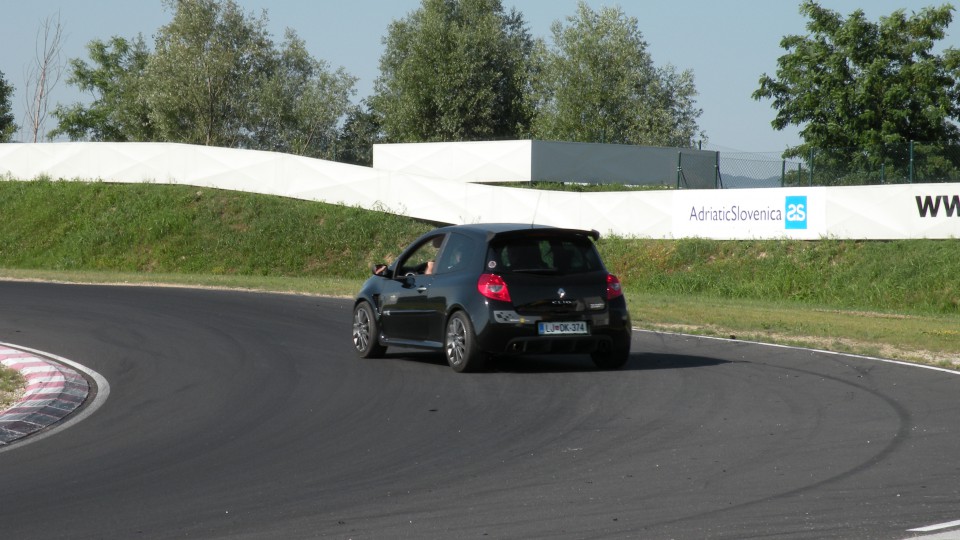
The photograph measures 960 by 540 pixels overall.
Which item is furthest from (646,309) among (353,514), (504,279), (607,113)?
(607,113)

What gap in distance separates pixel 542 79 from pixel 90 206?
1331 inches

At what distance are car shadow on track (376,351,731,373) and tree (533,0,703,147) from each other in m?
58.3

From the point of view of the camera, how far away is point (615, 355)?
13.9 metres

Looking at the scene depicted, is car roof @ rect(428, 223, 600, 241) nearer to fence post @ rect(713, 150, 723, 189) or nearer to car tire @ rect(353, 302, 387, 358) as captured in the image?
car tire @ rect(353, 302, 387, 358)

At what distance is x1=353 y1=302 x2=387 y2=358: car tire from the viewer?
15.3m

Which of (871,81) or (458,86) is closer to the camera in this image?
(871,81)

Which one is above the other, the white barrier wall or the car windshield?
the white barrier wall

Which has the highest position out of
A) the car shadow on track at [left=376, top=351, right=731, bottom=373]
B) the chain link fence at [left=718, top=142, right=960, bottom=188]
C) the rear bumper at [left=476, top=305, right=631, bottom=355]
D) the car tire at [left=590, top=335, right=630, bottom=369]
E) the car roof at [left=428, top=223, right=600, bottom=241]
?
the chain link fence at [left=718, top=142, right=960, bottom=188]

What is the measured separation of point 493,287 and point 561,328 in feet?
2.80

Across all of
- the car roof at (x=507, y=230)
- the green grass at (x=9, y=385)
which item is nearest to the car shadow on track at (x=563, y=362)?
the car roof at (x=507, y=230)

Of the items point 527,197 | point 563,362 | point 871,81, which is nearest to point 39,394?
point 563,362

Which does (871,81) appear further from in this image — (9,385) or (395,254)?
(9,385)

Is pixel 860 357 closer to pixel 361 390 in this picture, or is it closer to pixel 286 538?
pixel 361 390

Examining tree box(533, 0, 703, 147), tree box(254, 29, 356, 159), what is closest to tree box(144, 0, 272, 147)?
tree box(254, 29, 356, 159)
